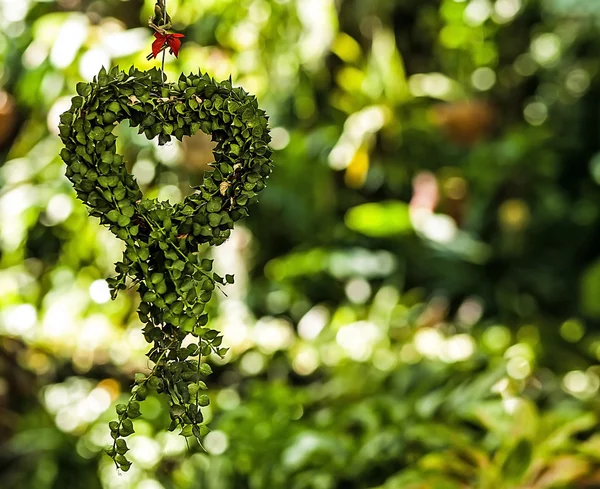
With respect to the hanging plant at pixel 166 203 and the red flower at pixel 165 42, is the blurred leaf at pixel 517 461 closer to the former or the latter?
the hanging plant at pixel 166 203

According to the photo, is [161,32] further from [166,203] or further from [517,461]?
[517,461]

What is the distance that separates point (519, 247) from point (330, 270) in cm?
60

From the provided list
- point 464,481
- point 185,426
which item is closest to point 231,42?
point 464,481

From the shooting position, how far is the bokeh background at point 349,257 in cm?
158

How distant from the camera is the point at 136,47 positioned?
1754 mm

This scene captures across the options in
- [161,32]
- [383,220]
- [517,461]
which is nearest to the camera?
[161,32]

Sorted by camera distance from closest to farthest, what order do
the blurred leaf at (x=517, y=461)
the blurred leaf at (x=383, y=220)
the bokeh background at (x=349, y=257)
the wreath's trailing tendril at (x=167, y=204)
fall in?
the wreath's trailing tendril at (x=167, y=204) < the blurred leaf at (x=517, y=461) < the bokeh background at (x=349, y=257) < the blurred leaf at (x=383, y=220)

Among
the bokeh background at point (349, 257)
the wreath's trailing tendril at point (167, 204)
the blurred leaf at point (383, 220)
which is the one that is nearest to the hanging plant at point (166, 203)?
the wreath's trailing tendril at point (167, 204)

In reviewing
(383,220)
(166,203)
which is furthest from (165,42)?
(383,220)

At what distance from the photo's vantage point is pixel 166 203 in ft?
2.13

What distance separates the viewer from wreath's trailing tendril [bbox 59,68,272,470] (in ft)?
2.04

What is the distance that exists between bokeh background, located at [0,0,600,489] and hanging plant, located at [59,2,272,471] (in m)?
0.86

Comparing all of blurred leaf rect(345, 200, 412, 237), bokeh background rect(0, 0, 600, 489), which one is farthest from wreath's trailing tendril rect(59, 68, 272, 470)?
blurred leaf rect(345, 200, 412, 237)

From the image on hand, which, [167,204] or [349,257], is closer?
[167,204]
